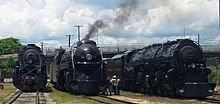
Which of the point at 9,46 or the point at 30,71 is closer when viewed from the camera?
the point at 30,71

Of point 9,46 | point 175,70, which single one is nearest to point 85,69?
point 175,70

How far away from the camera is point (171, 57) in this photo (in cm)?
2784

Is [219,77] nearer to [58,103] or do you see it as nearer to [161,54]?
[161,54]

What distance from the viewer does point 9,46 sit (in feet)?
427

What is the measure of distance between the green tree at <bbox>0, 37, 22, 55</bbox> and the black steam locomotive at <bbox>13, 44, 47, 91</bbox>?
93.4 m

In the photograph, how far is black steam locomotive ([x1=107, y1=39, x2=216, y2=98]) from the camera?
26.3 m

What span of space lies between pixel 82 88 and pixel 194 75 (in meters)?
7.96

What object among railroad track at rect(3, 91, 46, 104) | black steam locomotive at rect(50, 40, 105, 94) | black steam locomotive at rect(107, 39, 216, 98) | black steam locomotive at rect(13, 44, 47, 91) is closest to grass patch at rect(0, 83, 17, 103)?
railroad track at rect(3, 91, 46, 104)

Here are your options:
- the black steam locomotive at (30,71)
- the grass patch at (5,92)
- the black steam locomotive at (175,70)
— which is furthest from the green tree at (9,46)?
the black steam locomotive at (175,70)

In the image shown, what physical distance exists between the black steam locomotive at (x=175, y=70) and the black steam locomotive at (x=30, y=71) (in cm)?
855

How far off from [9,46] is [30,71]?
317 feet

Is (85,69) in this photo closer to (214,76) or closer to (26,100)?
(26,100)

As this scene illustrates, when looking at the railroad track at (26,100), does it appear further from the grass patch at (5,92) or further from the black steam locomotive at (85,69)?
the black steam locomotive at (85,69)

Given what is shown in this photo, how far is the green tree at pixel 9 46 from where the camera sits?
128375 millimetres
